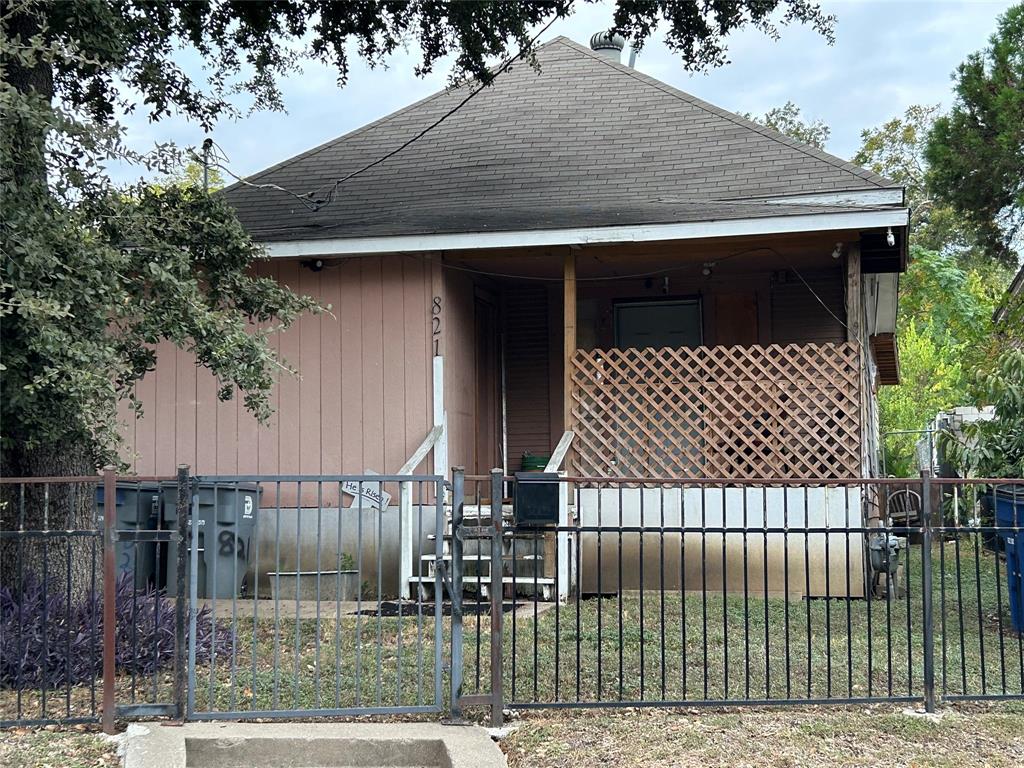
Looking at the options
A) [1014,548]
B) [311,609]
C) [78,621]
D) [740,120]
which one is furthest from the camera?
[740,120]

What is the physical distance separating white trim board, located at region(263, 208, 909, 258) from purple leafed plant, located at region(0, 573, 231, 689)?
4329 millimetres

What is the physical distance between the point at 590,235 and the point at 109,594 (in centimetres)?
562

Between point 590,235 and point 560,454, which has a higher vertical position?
point 590,235

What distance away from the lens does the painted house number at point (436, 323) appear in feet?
33.4

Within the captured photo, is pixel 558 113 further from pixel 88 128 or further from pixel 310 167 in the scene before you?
pixel 88 128

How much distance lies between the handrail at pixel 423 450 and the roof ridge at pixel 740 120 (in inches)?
182

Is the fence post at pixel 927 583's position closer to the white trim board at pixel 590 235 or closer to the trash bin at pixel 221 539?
the white trim board at pixel 590 235

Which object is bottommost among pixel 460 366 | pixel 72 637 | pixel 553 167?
pixel 72 637

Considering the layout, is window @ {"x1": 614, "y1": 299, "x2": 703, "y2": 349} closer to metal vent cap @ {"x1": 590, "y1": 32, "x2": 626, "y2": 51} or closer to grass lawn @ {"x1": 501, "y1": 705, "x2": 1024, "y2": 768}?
metal vent cap @ {"x1": 590, "y1": 32, "x2": 626, "y2": 51}

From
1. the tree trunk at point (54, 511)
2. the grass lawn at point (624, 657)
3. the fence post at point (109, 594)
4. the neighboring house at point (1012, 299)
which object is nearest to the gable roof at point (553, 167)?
the grass lawn at point (624, 657)

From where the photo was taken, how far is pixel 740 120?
11.3m

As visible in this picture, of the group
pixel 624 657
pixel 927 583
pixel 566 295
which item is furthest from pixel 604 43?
pixel 927 583

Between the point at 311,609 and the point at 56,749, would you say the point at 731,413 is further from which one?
the point at 56,749

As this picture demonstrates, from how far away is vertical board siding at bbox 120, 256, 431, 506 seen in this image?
10250 mm
